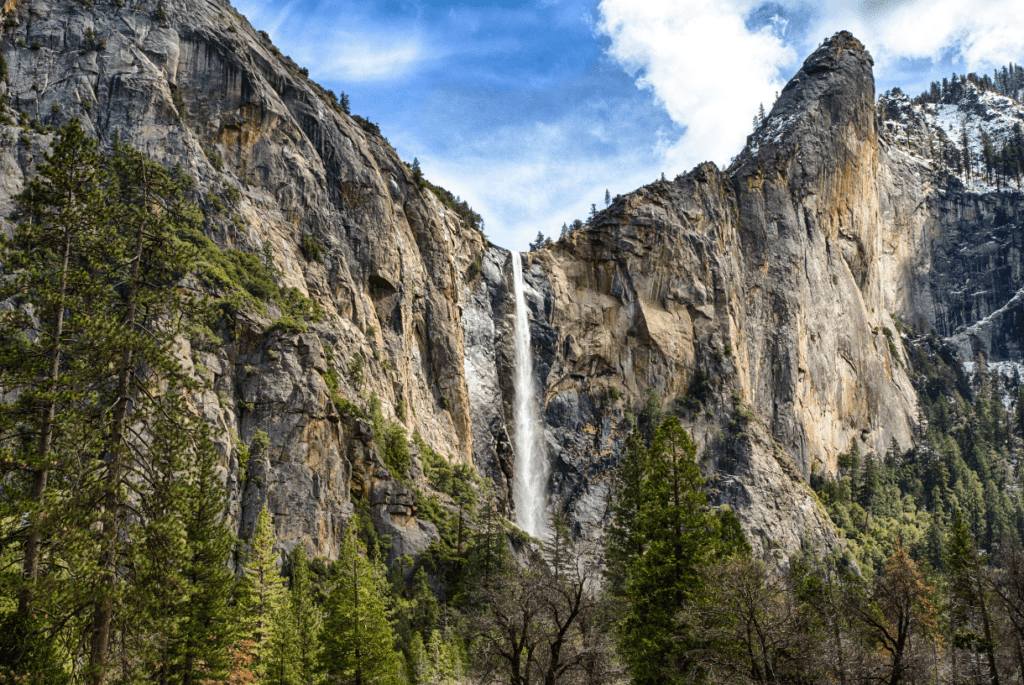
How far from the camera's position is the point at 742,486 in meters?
77.5

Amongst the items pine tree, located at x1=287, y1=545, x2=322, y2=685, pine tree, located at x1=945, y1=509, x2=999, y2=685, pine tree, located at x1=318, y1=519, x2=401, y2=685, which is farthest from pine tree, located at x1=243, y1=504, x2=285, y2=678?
pine tree, located at x1=945, y1=509, x2=999, y2=685

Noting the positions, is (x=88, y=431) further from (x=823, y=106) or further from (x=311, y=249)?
(x=823, y=106)

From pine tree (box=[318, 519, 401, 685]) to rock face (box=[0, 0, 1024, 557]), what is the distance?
864cm

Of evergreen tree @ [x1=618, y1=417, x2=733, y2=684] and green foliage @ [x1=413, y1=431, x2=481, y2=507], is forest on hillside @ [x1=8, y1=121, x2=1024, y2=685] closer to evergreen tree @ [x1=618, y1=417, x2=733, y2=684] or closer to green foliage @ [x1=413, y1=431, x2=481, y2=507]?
evergreen tree @ [x1=618, y1=417, x2=733, y2=684]

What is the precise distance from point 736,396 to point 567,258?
2564 cm

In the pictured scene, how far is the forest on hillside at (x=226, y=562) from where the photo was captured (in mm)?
15070

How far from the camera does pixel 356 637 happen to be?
97.0 feet

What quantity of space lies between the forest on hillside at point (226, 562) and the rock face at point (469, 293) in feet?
8.26

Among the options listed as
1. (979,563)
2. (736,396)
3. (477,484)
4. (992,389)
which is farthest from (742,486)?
(992,389)

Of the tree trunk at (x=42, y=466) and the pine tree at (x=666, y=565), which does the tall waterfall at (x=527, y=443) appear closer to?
the pine tree at (x=666, y=565)

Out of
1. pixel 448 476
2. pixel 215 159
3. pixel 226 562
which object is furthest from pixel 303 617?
pixel 215 159

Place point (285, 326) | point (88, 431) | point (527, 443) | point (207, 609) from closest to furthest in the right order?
point (88, 431) < point (207, 609) < point (285, 326) < point (527, 443)

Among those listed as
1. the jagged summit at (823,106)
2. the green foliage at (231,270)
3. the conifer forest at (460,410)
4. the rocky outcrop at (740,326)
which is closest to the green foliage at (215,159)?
the conifer forest at (460,410)

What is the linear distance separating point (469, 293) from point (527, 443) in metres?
16.9
